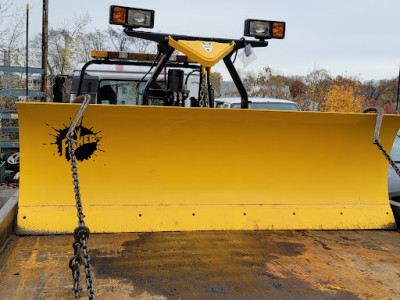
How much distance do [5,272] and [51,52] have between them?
62.3 ft

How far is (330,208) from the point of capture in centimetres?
370

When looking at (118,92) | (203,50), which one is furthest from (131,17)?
(118,92)

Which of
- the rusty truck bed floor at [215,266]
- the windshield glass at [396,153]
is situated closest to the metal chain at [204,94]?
the rusty truck bed floor at [215,266]

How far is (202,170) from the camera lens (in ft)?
11.8

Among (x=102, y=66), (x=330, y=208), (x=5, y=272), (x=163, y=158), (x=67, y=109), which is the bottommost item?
(x=5, y=272)

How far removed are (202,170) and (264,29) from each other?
56.4 inches

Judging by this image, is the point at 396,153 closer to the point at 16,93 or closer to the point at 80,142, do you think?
the point at 80,142

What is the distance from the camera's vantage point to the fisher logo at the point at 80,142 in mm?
3316

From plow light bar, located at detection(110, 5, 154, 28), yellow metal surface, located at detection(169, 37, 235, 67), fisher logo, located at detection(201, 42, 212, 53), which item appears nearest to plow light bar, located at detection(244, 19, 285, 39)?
yellow metal surface, located at detection(169, 37, 235, 67)

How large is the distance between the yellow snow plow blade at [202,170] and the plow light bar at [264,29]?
93cm

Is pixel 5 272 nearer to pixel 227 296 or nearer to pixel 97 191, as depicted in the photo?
pixel 97 191

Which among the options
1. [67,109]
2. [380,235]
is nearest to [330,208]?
[380,235]

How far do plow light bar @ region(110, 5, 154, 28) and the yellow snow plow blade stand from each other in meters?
0.82

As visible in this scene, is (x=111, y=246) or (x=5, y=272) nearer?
(x=5, y=272)
